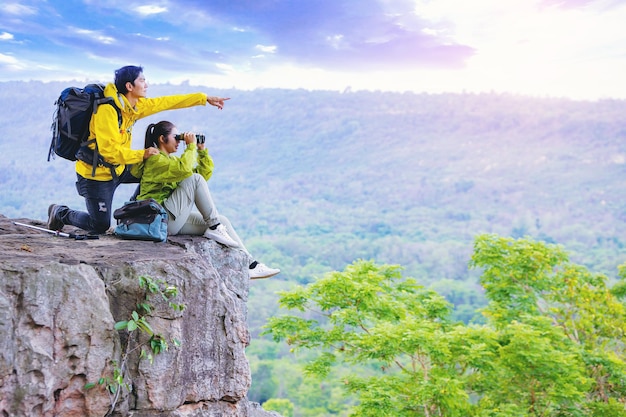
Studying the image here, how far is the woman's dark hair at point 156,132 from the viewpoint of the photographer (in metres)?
5.20

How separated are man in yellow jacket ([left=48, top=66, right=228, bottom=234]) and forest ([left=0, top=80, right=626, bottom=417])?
1285 inches

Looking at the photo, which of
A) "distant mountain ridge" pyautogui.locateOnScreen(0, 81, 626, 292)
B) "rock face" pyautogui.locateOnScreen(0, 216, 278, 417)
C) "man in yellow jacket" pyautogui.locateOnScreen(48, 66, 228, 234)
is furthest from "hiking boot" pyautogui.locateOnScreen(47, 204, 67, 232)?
"distant mountain ridge" pyautogui.locateOnScreen(0, 81, 626, 292)

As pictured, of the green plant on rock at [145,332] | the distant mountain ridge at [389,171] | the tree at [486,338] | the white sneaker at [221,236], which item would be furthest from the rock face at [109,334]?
the distant mountain ridge at [389,171]

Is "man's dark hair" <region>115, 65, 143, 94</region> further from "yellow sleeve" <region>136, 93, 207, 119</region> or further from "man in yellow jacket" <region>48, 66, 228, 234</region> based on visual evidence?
"yellow sleeve" <region>136, 93, 207, 119</region>

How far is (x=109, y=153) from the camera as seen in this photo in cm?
489

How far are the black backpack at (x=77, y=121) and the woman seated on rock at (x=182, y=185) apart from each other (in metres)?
0.31

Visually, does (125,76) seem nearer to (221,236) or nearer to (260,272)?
(221,236)

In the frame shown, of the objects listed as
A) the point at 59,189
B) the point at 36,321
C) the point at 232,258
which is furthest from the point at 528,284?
the point at 59,189

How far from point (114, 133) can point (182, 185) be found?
0.65 m

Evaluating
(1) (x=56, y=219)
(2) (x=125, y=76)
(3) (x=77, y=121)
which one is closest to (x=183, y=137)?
(2) (x=125, y=76)

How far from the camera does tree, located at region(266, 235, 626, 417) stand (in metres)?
9.34

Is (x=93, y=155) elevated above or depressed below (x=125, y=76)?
below

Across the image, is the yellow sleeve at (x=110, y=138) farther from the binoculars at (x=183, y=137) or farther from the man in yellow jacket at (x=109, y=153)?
the binoculars at (x=183, y=137)

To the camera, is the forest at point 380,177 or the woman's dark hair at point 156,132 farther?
the forest at point 380,177
